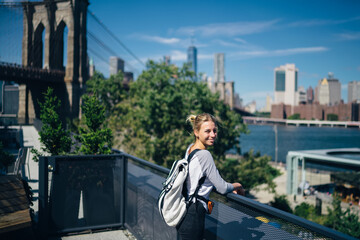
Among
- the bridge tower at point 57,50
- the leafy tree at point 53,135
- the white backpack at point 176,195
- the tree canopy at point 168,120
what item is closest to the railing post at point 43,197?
the leafy tree at point 53,135

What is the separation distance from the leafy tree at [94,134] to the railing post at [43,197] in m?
1.29

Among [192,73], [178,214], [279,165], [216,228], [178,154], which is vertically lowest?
[279,165]

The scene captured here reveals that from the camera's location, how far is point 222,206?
9.28 feet

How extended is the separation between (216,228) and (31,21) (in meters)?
47.1

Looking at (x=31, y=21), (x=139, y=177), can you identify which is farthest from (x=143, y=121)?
(x=31, y=21)

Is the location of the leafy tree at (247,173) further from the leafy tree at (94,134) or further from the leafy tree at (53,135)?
the leafy tree at (53,135)

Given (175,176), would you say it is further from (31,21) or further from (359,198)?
(31,21)

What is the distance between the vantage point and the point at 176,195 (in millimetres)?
2258

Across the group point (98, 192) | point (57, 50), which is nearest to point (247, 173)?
point (98, 192)

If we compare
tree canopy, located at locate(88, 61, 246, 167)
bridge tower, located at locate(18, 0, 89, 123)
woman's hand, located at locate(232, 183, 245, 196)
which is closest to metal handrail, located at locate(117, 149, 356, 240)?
woman's hand, located at locate(232, 183, 245, 196)

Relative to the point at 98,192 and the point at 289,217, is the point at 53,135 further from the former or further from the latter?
the point at 289,217

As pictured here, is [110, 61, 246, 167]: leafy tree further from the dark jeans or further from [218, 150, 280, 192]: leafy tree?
the dark jeans

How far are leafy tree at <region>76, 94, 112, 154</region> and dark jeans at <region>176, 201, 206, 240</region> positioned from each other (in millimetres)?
3331

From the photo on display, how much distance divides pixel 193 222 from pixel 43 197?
2598 mm
